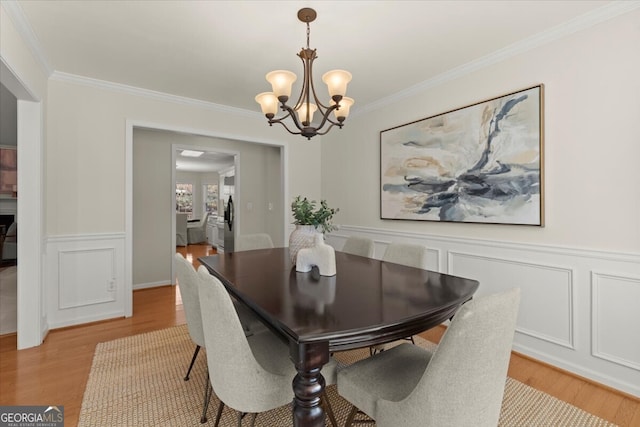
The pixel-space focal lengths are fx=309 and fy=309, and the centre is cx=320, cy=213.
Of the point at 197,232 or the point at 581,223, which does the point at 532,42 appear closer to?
the point at 581,223

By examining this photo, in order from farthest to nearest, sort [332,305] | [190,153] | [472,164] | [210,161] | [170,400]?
[210,161] < [190,153] < [472,164] < [170,400] < [332,305]

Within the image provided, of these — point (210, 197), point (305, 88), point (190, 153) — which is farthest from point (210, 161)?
point (305, 88)

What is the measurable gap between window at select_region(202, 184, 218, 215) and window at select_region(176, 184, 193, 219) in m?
0.50

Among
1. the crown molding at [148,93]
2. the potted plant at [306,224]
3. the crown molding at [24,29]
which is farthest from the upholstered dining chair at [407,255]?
the crown molding at [24,29]

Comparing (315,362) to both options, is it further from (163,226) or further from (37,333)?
(163,226)

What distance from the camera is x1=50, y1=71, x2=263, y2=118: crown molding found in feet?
9.43

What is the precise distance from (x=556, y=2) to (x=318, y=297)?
2.26 meters

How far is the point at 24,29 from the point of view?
81.3 inches

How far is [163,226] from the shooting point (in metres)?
4.55

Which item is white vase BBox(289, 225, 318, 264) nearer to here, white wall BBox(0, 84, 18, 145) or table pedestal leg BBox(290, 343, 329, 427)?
table pedestal leg BBox(290, 343, 329, 427)

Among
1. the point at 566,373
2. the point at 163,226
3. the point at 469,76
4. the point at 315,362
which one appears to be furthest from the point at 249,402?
the point at 163,226

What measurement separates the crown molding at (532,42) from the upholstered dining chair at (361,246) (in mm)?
1635

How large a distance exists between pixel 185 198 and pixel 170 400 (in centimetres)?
942

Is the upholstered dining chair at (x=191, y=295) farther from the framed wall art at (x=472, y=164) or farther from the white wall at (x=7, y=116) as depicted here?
the white wall at (x=7, y=116)
